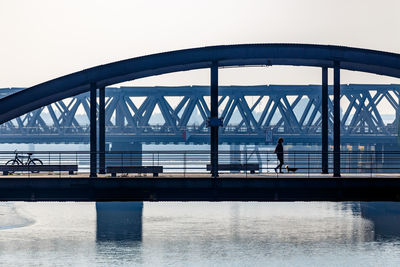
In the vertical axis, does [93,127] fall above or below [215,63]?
below

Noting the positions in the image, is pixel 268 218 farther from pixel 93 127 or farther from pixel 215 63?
pixel 215 63

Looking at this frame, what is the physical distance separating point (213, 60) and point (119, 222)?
67.8 feet

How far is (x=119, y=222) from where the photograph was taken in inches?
2116

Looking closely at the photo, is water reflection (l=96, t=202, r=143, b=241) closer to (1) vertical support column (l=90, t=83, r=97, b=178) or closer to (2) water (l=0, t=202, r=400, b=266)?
(2) water (l=0, t=202, r=400, b=266)

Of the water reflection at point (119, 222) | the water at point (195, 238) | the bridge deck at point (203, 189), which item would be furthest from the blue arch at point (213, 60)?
the water reflection at point (119, 222)

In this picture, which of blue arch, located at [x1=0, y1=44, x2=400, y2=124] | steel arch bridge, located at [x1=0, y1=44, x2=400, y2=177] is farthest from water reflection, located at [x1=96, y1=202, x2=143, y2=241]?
blue arch, located at [x1=0, y1=44, x2=400, y2=124]

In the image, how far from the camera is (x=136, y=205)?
2692 inches

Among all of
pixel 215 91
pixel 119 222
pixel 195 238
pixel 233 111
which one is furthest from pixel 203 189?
pixel 233 111

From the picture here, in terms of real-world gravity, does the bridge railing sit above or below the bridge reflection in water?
above

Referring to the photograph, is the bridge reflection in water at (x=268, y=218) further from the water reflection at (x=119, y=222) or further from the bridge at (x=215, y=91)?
the bridge at (x=215, y=91)

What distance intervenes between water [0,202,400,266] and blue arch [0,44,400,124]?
7171mm

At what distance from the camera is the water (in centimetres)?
3850

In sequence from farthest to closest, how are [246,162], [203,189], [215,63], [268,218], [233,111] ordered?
[233,111], [268,218], [246,162], [215,63], [203,189]

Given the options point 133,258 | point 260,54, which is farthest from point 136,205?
point 260,54
